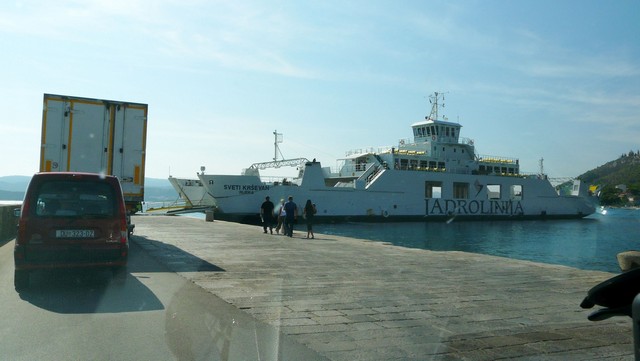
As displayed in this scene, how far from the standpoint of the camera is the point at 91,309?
234 inches

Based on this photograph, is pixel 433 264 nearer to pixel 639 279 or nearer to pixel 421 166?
pixel 639 279

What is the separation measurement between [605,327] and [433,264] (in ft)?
17.7

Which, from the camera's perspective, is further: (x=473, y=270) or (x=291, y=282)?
(x=473, y=270)

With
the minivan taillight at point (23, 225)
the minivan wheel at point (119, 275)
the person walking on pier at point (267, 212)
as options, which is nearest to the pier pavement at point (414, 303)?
the minivan wheel at point (119, 275)

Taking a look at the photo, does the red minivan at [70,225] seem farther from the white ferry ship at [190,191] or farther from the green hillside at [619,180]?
the green hillside at [619,180]

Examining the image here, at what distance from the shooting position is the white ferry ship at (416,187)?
38688mm

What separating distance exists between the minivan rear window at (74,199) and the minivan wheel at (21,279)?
0.83m

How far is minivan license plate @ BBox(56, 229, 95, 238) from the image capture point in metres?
7.25

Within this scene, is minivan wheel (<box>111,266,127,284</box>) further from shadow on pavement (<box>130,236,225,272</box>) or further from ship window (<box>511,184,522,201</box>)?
ship window (<box>511,184,522,201</box>)

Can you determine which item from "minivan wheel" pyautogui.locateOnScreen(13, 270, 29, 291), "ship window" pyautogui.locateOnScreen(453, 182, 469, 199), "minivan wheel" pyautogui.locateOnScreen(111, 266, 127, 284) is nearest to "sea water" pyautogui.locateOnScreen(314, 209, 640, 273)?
"ship window" pyautogui.locateOnScreen(453, 182, 469, 199)

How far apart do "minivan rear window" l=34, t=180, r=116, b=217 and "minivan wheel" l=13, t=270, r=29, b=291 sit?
2.73 feet

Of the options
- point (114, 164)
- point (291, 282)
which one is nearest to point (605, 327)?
point (291, 282)

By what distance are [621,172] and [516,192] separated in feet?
180

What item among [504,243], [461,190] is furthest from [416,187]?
[504,243]
